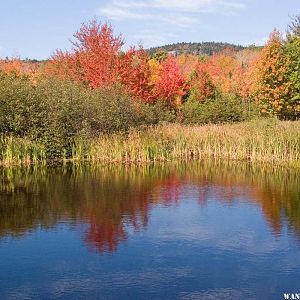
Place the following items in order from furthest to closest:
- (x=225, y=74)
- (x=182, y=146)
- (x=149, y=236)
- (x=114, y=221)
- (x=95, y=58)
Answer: (x=225, y=74) → (x=95, y=58) → (x=182, y=146) → (x=114, y=221) → (x=149, y=236)

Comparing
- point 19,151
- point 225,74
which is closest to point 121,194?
point 19,151

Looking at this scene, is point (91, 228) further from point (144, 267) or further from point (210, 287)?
point (210, 287)

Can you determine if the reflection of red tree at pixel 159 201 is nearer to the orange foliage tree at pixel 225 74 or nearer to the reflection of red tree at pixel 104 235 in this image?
the reflection of red tree at pixel 104 235

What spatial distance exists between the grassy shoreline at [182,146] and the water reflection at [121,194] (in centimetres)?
112

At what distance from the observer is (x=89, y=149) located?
19469mm

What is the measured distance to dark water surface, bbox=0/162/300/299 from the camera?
271 inches

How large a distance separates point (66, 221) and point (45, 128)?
30.6 feet

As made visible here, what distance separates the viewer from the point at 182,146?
65.2 feet

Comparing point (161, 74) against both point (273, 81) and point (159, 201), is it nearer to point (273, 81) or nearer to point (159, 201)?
point (273, 81)

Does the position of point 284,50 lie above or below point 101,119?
above

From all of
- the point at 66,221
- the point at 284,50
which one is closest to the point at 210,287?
the point at 66,221

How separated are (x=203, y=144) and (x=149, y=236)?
10953mm

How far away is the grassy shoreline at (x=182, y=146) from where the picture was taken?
18.1 metres

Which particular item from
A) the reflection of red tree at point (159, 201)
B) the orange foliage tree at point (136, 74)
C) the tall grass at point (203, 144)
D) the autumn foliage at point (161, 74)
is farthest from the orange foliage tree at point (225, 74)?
the reflection of red tree at point (159, 201)
